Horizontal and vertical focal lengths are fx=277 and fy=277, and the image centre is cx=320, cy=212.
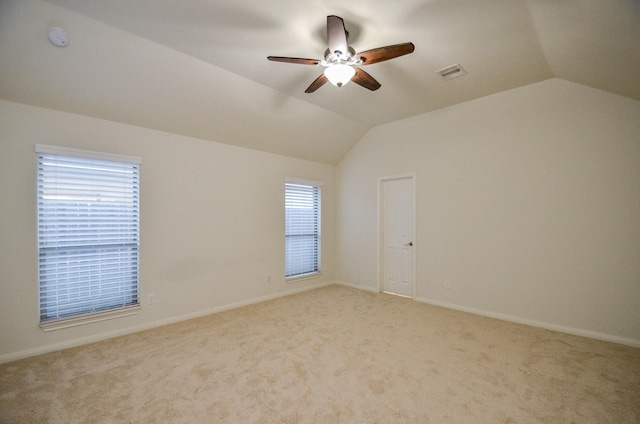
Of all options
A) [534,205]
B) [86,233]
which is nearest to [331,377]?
[86,233]

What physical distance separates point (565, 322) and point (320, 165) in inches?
165

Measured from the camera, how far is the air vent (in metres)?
3.00

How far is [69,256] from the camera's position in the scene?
9.43 ft

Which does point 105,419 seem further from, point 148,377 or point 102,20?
point 102,20

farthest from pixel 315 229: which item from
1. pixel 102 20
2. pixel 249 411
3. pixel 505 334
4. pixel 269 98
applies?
pixel 102 20

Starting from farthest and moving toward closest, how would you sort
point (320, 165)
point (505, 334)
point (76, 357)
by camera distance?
point (320, 165) < point (505, 334) < point (76, 357)

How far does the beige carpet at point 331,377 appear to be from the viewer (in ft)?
6.21

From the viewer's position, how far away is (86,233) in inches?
117

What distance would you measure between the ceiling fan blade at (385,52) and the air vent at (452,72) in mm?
1202

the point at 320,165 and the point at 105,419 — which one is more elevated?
the point at 320,165

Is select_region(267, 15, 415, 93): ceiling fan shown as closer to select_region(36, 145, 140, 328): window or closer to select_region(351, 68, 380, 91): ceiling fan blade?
select_region(351, 68, 380, 91): ceiling fan blade

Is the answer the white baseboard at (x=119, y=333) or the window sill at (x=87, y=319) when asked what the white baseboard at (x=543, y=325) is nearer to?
the white baseboard at (x=119, y=333)

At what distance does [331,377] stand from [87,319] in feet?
8.62

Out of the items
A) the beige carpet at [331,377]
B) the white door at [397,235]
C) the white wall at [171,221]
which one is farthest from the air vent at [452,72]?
the beige carpet at [331,377]
